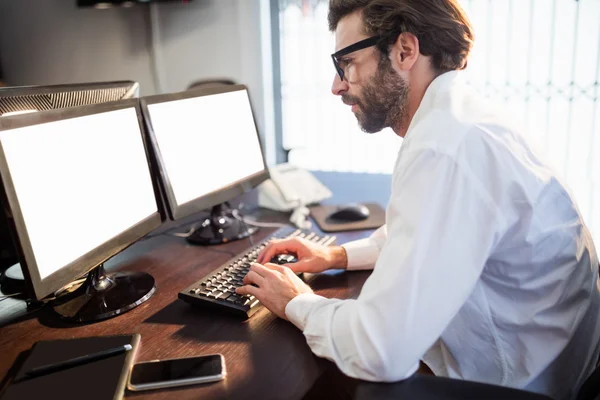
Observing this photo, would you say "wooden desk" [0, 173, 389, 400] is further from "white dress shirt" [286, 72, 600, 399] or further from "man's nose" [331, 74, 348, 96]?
"man's nose" [331, 74, 348, 96]

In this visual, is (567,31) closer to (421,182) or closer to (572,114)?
(572,114)

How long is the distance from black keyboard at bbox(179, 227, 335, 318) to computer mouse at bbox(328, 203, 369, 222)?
43 cm

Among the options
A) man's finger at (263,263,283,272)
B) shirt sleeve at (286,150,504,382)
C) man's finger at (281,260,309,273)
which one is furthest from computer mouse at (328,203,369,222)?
shirt sleeve at (286,150,504,382)

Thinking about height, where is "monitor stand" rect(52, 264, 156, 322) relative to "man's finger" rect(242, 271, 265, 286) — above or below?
below

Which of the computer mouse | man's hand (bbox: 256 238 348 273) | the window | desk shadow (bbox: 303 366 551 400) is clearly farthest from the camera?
the window

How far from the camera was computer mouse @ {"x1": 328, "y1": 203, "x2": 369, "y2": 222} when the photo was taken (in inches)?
68.6

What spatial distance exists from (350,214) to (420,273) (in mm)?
909

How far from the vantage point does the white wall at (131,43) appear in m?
2.38

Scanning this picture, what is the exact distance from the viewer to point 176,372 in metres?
0.88

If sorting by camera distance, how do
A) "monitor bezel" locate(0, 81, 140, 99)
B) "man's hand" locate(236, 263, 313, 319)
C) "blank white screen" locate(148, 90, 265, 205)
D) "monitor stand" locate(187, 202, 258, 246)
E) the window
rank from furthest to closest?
the window
"monitor stand" locate(187, 202, 258, 246)
"blank white screen" locate(148, 90, 265, 205)
"monitor bezel" locate(0, 81, 140, 99)
"man's hand" locate(236, 263, 313, 319)

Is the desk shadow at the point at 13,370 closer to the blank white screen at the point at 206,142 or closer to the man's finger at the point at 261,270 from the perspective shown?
the man's finger at the point at 261,270

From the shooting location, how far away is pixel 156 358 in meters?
0.94

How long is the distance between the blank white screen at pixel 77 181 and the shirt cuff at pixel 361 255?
1.72ft

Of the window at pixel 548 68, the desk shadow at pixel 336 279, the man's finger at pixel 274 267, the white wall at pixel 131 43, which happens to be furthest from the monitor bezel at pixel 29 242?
the white wall at pixel 131 43
